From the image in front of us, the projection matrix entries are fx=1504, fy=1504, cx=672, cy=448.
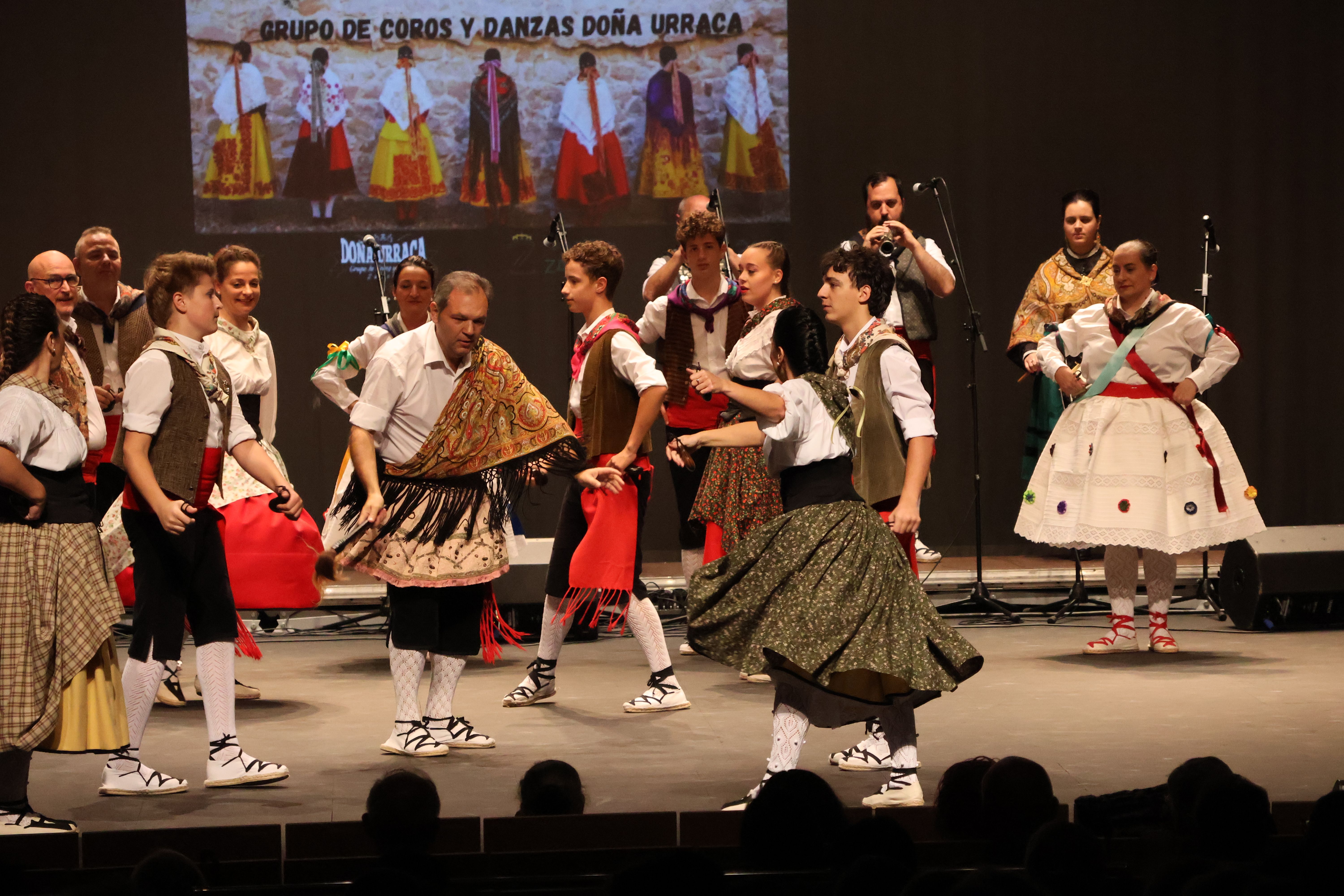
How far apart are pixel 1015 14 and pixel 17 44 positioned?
5238 mm

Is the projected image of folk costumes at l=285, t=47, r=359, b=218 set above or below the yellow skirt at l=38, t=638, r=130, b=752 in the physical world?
above

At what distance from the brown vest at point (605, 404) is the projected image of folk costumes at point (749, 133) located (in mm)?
3230

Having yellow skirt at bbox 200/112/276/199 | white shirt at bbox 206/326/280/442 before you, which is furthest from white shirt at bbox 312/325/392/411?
yellow skirt at bbox 200/112/276/199

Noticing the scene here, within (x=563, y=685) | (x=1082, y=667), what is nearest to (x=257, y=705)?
(x=563, y=685)

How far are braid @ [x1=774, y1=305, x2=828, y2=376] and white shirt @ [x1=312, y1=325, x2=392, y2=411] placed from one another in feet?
8.50

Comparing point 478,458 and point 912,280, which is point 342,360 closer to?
point 478,458

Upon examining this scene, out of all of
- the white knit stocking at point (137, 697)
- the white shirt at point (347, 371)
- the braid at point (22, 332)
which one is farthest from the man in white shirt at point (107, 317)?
the braid at point (22, 332)

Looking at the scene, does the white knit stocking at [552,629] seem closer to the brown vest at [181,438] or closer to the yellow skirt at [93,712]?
the brown vest at [181,438]

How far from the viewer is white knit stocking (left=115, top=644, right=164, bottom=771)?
3721 mm

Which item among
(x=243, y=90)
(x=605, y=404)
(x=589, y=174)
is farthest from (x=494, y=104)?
(x=605, y=404)

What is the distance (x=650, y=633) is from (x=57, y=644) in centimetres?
197

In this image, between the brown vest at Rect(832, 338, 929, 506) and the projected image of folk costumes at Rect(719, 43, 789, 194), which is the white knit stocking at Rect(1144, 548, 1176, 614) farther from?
the projected image of folk costumes at Rect(719, 43, 789, 194)

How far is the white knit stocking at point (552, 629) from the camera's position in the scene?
4871 millimetres

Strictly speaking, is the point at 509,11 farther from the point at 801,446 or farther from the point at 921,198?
the point at 801,446
